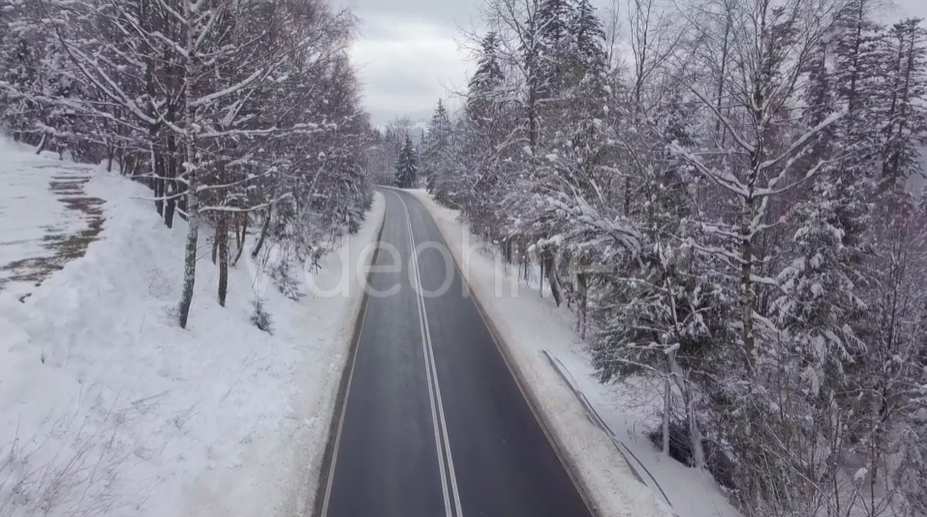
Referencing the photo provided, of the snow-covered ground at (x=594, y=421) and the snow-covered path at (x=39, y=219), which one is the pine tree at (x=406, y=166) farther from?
the snow-covered ground at (x=594, y=421)

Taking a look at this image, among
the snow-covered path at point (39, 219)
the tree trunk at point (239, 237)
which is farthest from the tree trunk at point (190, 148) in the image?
the tree trunk at point (239, 237)

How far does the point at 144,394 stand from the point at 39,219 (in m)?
10.0

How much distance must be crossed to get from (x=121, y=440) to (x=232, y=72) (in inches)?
379

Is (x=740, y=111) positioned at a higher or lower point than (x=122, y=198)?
higher

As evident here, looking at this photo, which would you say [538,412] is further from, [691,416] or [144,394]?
[144,394]

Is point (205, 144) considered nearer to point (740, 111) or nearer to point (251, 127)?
point (251, 127)

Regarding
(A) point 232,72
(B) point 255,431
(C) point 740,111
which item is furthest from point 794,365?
(A) point 232,72

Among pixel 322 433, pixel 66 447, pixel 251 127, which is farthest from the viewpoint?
pixel 251 127

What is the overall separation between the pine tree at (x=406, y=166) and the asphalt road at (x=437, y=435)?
79.2 m

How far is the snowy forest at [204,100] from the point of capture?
1139 cm

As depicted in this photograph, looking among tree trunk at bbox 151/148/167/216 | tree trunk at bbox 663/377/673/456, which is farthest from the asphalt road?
tree trunk at bbox 151/148/167/216

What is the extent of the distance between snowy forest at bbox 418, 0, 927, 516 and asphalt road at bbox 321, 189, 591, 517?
9.88 feet

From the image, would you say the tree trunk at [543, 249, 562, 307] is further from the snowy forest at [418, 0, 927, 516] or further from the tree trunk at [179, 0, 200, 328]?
the tree trunk at [179, 0, 200, 328]

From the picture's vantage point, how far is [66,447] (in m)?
7.36
